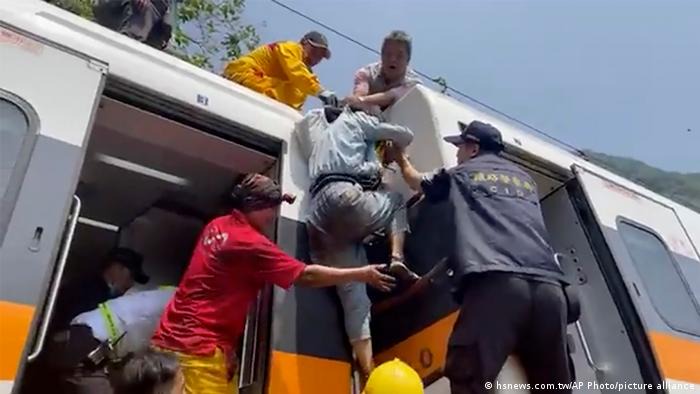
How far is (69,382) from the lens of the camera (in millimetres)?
3559

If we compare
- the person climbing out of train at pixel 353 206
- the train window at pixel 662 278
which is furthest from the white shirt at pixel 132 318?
the train window at pixel 662 278

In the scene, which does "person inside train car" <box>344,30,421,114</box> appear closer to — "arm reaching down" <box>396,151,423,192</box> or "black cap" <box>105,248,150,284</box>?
"arm reaching down" <box>396,151,423,192</box>

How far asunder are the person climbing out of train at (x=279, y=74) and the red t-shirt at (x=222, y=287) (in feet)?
5.41

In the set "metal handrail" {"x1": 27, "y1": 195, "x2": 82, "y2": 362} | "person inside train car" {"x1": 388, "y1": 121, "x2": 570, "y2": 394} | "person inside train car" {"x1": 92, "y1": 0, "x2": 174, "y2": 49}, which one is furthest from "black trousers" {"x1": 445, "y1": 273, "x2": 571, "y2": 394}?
"person inside train car" {"x1": 92, "y1": 0, "x2": 174, "y2": 49}

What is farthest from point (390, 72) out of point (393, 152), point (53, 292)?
point (53, 292)

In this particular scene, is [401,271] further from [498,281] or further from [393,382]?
[393,382]

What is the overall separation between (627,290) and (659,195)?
4.66ft

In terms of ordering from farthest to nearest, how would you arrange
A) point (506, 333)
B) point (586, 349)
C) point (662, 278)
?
point (662, 278) → point (586, 349) → point (506, 333)

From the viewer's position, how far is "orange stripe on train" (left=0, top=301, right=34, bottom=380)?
2307 mm

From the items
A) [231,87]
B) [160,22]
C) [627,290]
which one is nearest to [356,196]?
[231,87]

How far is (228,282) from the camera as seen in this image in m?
3.21

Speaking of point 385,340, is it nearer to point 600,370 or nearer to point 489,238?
point 489,238

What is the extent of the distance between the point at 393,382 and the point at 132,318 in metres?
1.37

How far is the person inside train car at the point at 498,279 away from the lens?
9.78 feet
